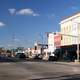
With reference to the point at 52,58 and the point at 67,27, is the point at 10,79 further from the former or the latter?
the point at 67,27

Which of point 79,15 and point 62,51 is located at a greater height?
point 79,15

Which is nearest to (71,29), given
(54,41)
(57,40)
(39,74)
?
(57,40)

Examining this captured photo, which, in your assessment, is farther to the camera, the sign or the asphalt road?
the sign

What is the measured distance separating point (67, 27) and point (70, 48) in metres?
9.58

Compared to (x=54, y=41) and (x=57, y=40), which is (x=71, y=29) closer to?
(x=57, y=40)

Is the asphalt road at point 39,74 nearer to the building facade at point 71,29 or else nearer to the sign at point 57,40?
the building facade at point 71,29

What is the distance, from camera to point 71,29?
9719cm

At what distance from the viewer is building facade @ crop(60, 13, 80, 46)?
300 ft

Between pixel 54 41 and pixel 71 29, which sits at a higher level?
pixel 71 29

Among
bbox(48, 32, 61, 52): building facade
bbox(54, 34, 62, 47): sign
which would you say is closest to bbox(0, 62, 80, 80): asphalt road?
bbox(48, 32, 61, 52): building facade

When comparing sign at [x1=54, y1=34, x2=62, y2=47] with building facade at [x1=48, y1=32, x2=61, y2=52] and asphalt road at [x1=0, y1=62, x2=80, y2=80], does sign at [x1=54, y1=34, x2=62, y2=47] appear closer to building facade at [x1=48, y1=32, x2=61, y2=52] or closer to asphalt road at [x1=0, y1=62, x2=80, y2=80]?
building facade at [x1=48, y1=32, x2=61, y2=52]

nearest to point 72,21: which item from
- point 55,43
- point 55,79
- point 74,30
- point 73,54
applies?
point 74,30

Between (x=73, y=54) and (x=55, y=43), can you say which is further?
(x=55, y=43)

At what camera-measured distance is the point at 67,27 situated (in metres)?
102
